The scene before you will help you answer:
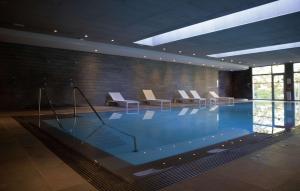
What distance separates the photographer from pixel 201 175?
2.49m

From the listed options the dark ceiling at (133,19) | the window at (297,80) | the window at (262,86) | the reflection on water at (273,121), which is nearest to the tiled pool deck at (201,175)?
the reflection on water at (273,121)

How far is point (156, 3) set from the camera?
18.1ft

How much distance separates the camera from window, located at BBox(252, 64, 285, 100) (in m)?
18.5

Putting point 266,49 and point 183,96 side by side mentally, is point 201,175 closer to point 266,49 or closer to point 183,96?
point 266,49

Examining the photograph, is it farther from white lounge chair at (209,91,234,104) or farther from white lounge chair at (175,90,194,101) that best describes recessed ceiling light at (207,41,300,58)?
white lounge chair at (209,91,234,104)

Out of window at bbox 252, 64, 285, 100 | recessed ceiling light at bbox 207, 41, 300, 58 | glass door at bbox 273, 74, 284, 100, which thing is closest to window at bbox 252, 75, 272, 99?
window at bbox 252, 64, 285, 100

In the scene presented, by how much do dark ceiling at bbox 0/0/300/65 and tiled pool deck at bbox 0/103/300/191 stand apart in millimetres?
3601

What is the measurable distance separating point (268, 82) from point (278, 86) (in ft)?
2.64

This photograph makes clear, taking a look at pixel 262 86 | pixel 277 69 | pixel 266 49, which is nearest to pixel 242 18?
pixel 266 49

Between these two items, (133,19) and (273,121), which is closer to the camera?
(133,19)

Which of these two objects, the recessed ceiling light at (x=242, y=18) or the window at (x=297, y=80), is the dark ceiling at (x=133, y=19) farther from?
the window at (x=297, y=80)

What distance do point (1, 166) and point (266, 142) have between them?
3.70 m

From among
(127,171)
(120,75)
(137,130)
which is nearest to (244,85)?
(120,75)

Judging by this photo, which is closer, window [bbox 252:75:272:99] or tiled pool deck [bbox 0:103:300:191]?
tiled pool deck [bbox 0:103:300:191]
